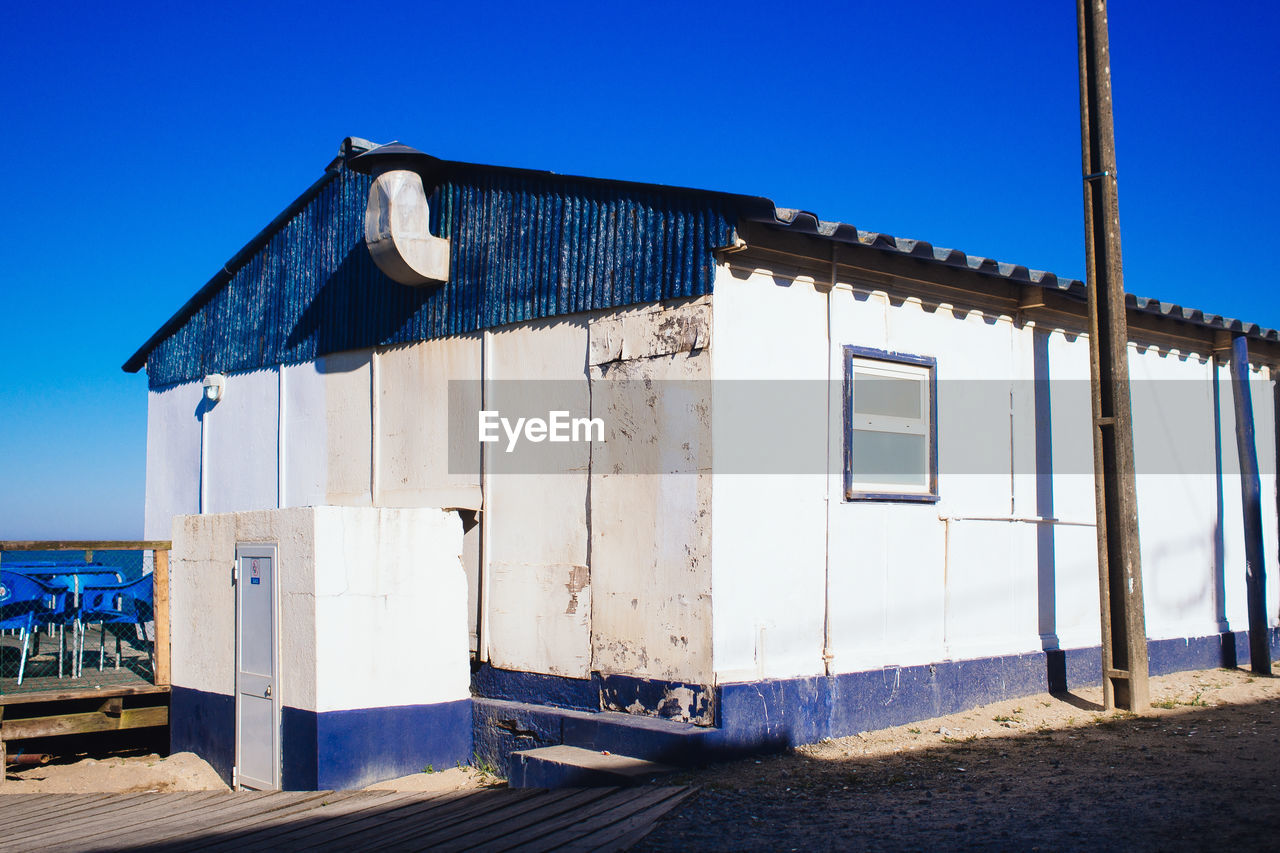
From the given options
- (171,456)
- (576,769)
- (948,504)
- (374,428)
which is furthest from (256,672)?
(171,456)

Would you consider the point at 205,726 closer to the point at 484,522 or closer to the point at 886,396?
the point at 484,522

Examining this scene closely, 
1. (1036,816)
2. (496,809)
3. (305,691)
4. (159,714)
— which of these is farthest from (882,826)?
(159,714)

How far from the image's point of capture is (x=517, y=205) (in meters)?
9.55

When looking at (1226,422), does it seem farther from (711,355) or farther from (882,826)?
(882,826)

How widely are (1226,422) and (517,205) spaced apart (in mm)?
8559

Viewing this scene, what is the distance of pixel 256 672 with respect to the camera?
888cm

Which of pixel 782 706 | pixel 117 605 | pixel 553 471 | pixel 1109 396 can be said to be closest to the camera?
pixel 782 706

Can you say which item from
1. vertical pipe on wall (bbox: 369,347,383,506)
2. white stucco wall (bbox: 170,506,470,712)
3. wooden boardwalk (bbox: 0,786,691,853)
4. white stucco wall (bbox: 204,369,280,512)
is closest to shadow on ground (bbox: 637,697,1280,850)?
wooden boardwalk (bbox: 0,786,691,853)

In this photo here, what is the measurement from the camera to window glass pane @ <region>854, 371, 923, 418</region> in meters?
8.56

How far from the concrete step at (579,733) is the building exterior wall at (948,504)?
57 cm

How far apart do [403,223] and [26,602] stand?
504cm

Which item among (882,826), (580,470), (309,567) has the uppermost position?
(580,470)

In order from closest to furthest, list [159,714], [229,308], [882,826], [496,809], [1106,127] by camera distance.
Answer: [882,826]
[496,809]
[1106,127]
[159,714]
[229,308]

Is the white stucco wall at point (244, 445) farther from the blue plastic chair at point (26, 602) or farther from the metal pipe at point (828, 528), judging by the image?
the metal pipe at point (828, 528)
